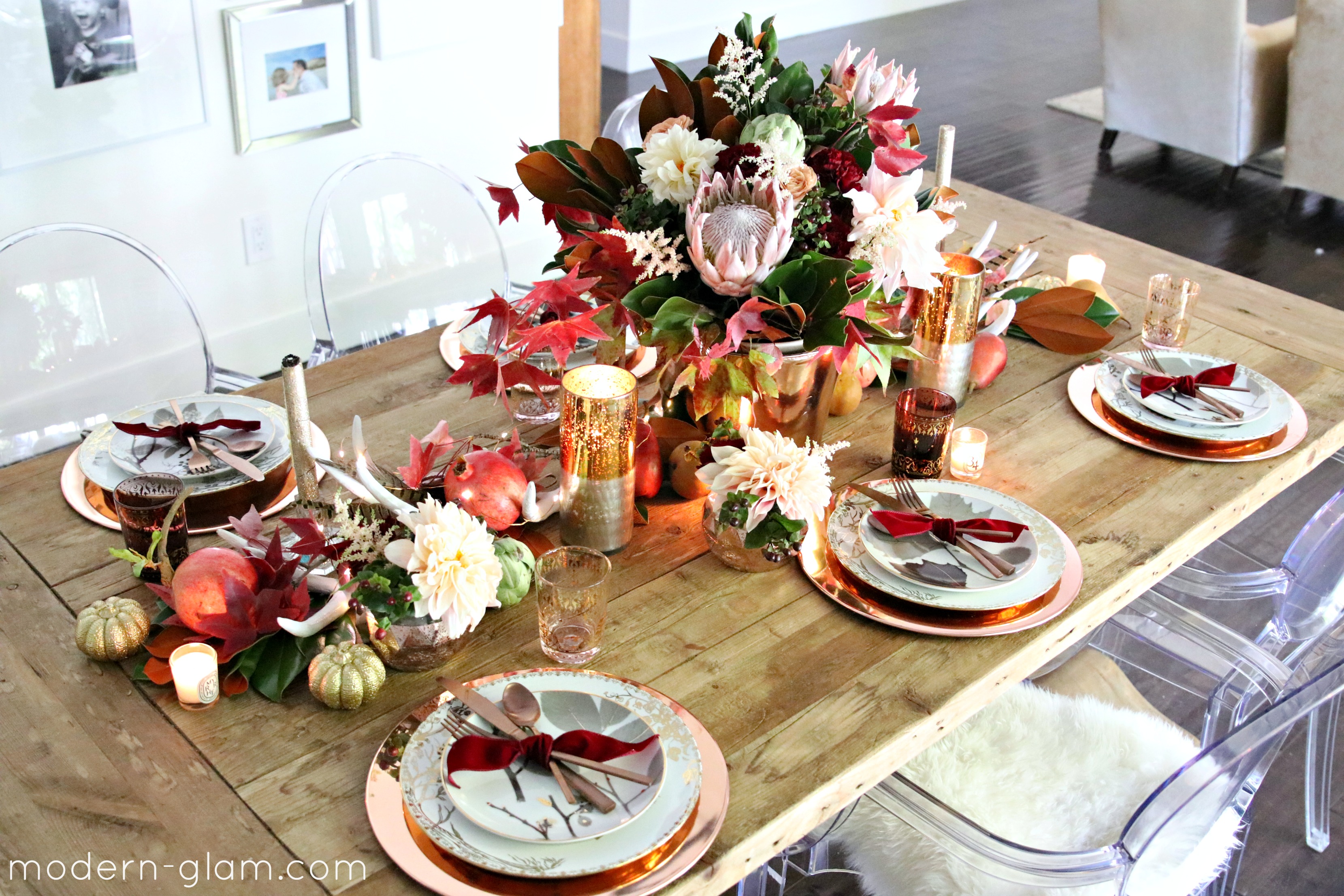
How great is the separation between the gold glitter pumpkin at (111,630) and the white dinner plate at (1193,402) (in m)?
1.21

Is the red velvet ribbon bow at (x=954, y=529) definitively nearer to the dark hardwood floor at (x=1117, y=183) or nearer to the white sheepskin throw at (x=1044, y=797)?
the white sheepskin throw at (x=1044, y=797)

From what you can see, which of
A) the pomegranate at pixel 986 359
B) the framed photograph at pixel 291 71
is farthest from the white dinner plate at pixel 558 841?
the framed photograph at pixel 291 71

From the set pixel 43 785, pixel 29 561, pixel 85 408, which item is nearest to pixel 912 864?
pixel 43 785

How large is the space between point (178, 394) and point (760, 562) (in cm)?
109

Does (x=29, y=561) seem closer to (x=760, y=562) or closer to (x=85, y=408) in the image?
(x=85, y=408)

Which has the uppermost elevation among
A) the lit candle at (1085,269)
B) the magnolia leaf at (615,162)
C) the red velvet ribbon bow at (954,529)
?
the magnolia leaf at (615,162)

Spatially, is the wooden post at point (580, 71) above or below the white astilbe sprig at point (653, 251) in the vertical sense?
below

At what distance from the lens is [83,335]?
182cm

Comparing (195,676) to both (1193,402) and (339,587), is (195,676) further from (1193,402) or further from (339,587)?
(1193,402)

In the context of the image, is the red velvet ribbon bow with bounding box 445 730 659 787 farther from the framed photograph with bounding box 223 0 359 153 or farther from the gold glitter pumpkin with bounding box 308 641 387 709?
the framed photograph with bounding box 223 0 359 153

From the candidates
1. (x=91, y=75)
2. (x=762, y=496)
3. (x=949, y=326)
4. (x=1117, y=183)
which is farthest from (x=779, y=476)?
(x=1117, y=183)

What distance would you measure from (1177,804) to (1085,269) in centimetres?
106

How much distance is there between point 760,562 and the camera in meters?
1.28

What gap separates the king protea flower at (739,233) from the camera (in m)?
1.17
